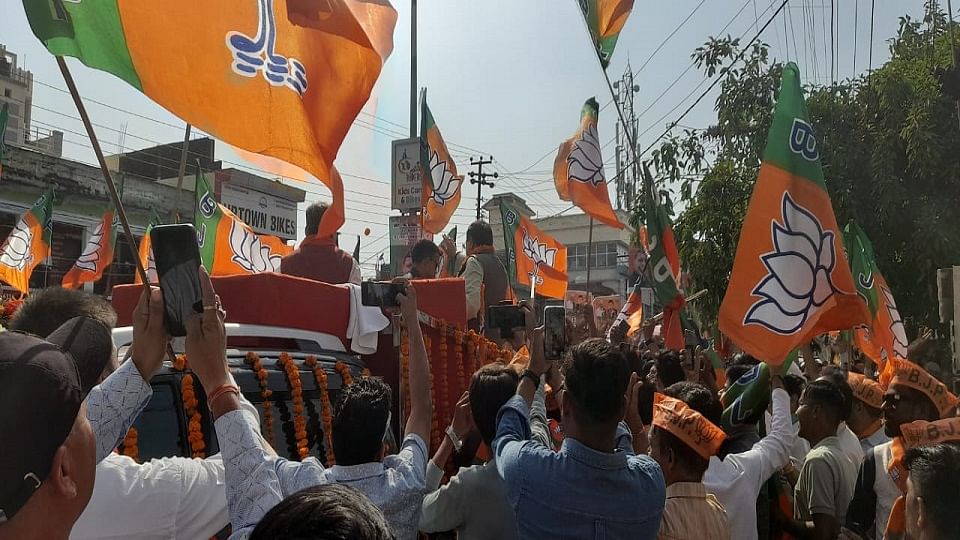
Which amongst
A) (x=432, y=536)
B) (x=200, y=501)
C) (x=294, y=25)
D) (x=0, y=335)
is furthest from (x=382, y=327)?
(x=0, y=335)

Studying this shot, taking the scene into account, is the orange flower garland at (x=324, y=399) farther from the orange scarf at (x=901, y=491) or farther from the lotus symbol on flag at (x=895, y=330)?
the lotus symbol on flag at (x=895, y=330)

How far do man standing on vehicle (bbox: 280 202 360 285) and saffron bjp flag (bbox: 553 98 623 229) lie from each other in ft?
14.6

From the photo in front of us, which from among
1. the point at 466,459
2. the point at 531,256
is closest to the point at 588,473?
the point at 466,459

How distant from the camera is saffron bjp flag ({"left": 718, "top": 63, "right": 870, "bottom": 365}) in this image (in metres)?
4.18

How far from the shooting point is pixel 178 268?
1.75 meters

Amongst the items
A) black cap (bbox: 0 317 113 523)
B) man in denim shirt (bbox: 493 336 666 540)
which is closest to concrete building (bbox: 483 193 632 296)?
man in denim shirt (bbox: 493 336 666 540)

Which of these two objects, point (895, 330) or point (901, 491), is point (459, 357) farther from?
point (895, 330)

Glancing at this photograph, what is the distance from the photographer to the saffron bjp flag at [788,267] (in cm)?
418

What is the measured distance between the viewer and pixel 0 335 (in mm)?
1209

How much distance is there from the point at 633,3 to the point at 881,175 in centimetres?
671

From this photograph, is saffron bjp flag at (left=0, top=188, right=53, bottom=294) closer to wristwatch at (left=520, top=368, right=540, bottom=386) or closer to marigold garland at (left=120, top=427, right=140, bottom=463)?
marigold garland at (left=120, top=427, right=140, bottom=463)

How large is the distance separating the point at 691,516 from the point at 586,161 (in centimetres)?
683

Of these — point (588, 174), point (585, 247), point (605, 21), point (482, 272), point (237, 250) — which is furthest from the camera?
point (585, 247)

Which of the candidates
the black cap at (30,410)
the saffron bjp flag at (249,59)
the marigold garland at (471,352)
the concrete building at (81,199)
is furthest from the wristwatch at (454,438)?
the concrete building at (81,199)
